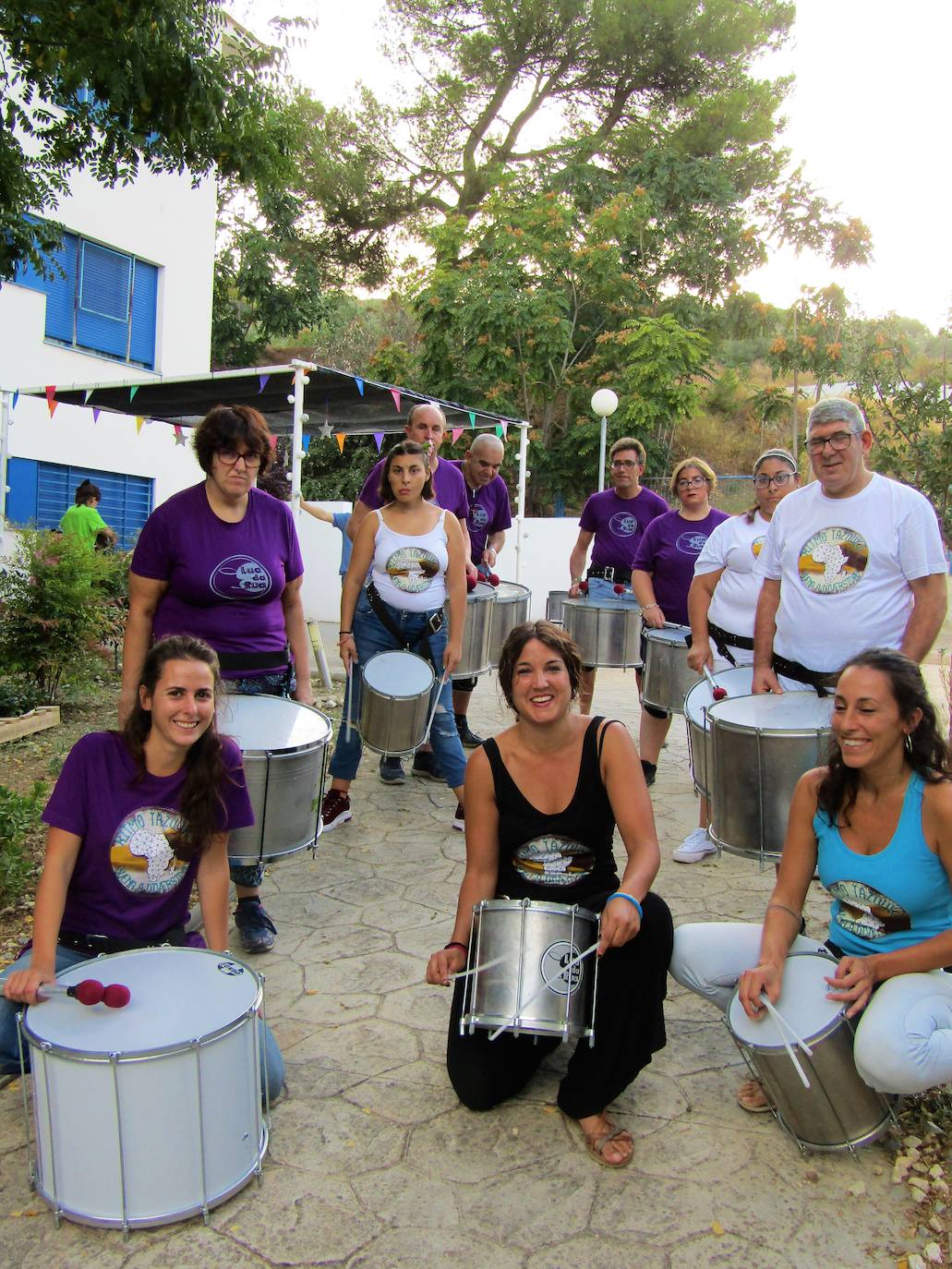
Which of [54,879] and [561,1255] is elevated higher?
[54,879]

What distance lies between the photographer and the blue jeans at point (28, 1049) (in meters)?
2.61

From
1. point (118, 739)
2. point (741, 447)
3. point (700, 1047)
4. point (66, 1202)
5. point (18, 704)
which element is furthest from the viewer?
point (741, 447)

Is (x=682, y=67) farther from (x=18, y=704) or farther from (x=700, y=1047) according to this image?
(x=700, y=1047)

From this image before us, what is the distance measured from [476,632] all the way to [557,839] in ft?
11.1

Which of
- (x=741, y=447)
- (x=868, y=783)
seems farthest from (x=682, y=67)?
(x=868, y=783)

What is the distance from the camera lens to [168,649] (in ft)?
9.41

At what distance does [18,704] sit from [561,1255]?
20.5 ft

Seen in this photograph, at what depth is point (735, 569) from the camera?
16.2 feet

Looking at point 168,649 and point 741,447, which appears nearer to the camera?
point 168,649

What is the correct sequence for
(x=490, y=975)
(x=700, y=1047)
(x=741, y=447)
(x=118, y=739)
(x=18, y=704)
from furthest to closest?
(x=741, y=447) < (x=18, y=704) < (x=700, y=1047) < (x=118, y=739) < (x=490, y=975)

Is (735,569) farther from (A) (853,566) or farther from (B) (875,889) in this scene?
(B) (875,889)

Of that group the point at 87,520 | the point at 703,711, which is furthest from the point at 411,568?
the point at 87,520

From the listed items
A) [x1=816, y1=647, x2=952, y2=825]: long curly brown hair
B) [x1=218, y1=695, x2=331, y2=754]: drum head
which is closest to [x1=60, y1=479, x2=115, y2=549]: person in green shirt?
[x1=218, y1=695, x2=331, y2=754]: drum head

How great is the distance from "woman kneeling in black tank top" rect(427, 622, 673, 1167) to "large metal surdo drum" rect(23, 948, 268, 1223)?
591mm
